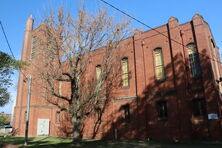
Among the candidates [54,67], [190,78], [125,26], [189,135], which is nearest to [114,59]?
[125,26]

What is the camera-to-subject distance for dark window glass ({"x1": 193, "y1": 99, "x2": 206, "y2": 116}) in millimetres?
15602

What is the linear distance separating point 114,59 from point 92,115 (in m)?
7.86

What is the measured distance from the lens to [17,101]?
26.9m

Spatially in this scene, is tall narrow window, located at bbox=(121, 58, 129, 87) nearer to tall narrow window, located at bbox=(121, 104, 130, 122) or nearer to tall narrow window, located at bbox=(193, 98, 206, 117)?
tall narrow window, located at bbox=(121, 104, 130, 122)

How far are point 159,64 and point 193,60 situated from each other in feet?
9.74

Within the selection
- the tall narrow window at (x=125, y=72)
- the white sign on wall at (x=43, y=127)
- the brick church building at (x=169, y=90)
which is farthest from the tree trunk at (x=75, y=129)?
the white sign on wall at (x=43, y=127)

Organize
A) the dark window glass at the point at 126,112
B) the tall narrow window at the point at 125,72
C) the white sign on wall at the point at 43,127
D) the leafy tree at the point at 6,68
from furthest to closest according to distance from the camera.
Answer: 1. the white sign on wall at the point at 43,127
2. the tall narrow window at the point at 125,72
3. the dark window glass at the point at 126,112
4. the leafy tree at the point at 6,68

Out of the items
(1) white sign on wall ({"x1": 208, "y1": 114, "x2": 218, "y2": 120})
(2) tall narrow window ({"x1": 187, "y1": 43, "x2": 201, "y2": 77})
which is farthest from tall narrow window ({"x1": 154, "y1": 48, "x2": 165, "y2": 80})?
(1) white sign on wall ({"x1": 208, "y1": 114, "x2": 218, "y2": 120})

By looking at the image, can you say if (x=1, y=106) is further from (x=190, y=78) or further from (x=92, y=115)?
(x=190, y=78)

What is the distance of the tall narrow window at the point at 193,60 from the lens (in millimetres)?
16531

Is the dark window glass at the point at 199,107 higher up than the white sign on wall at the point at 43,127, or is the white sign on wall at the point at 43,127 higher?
the dark window glass at the point at 199,107

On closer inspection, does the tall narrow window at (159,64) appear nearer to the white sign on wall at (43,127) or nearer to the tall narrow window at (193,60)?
the tall narrow window at (193,60)

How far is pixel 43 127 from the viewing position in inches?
988

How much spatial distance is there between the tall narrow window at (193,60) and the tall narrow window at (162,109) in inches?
142
